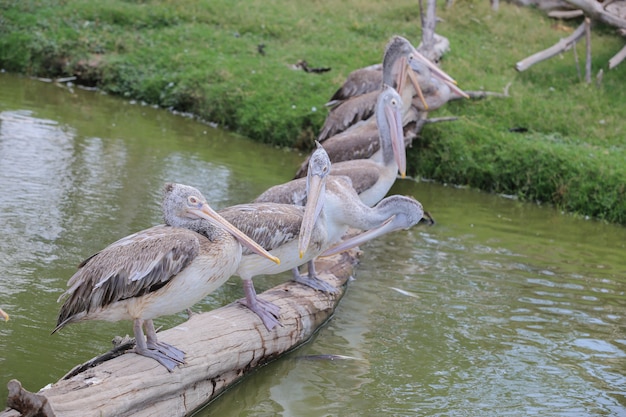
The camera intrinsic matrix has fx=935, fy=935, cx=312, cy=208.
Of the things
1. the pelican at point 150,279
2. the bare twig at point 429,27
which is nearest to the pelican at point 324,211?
the pelican at point 150,279

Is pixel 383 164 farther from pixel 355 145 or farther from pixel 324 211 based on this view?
Result: pixel 324 211

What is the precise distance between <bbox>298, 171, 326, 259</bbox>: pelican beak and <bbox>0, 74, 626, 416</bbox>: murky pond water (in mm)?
849

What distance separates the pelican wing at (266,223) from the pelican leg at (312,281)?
0.69 m

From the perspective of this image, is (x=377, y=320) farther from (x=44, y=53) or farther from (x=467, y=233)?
(x=44, y=53)

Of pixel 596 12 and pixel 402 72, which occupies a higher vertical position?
pixel 596 12

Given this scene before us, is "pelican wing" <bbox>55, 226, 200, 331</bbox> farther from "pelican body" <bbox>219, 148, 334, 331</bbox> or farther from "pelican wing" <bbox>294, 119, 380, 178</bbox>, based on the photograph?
"pelican wing" <bbox>294, 119, 380, 178</bbox>

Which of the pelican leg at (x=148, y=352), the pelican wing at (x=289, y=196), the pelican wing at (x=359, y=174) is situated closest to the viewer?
the pelican leg at (x=148, y=352)

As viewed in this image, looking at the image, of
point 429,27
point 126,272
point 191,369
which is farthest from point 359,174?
point 429,27

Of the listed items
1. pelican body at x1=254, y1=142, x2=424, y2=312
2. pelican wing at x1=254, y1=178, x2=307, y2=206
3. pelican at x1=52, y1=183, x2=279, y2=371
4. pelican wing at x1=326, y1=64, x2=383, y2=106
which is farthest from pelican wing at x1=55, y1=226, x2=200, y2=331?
pelican wing at x1=326, y1=64, x2=383, y2=106

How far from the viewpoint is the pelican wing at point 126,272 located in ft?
16.4

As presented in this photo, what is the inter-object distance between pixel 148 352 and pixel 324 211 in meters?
2.07

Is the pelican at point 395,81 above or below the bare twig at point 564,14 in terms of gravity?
below

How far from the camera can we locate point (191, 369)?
5.16 m

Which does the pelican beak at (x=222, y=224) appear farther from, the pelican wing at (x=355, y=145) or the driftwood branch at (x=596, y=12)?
the driftwood branch at (x=596, y=12)
